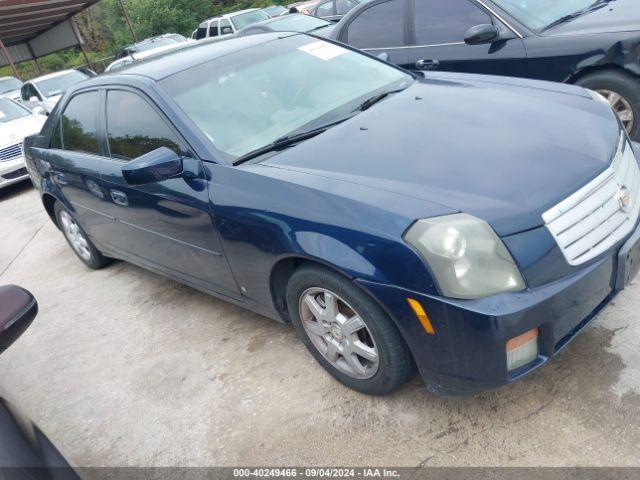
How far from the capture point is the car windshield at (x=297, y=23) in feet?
31.1

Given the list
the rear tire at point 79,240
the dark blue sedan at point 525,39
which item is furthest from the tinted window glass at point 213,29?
the rear tire at point 79,240

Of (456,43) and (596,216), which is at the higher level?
(456,43)

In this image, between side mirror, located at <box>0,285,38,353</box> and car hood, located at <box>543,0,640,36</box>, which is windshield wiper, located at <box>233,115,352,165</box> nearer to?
side mirror, located at <box>0,285,38,353</box>

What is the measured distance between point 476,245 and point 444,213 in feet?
0.53

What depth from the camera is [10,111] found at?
934cm

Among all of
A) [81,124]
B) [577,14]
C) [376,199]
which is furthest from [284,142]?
[577,14]

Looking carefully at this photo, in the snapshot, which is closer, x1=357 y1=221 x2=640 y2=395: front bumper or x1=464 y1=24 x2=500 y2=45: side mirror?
x1=357 y1=221 x2=640 y2=395: front bumper

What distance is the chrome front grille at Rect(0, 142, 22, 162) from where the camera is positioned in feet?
27.2

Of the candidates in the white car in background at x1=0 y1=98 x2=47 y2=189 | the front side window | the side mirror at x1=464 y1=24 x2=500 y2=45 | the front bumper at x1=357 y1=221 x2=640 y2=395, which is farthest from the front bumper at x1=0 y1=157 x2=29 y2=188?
the front side window

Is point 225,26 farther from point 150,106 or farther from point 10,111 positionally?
point 150,106

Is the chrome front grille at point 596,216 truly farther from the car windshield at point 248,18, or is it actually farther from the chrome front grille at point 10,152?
the car windshield at point 248,18

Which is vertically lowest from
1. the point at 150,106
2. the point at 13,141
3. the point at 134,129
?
the point at 13,141

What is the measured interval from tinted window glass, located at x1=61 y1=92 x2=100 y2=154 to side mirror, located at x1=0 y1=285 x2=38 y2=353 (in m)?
2.00

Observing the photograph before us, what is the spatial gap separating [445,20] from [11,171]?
686 centimetres
